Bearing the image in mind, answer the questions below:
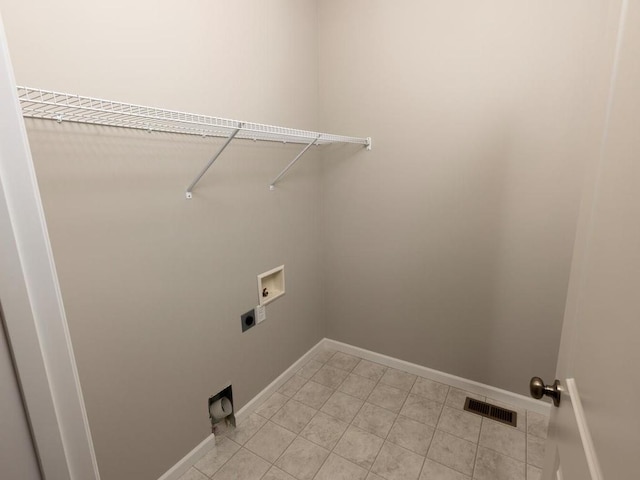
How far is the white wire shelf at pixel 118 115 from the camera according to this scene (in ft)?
2.96

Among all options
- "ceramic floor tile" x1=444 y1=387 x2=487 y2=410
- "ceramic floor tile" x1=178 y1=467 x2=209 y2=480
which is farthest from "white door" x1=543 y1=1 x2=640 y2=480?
"ceramic floor tile" x1=178 y1=467 x2=209 y2=480

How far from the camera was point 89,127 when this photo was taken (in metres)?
1.13

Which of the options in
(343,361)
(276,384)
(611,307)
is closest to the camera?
(611,307)

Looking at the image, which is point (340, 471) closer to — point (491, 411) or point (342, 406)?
point (342, 406)

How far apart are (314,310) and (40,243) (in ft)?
7.27

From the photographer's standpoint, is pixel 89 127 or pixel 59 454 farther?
pixel 89 127

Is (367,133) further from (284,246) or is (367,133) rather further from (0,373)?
(0,373)

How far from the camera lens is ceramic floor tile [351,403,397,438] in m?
1.89

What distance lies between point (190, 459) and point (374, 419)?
1.06m

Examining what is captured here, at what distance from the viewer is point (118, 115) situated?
1.15 metres

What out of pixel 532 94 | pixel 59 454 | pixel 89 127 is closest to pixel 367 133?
pixel 532 94

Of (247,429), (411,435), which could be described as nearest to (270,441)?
(247,429)

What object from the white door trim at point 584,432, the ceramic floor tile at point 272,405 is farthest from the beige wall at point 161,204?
the white door trim at point 584,432

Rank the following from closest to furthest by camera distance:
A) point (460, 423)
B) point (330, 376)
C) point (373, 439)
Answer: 1. point (373, 439)
2. point (460, 423)
3. point (330, 376)
